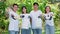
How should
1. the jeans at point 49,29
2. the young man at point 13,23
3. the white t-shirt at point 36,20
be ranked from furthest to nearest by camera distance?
the jeans at point 49,29 < the white t-shirt at point 36,20 < the young man at point 13,23

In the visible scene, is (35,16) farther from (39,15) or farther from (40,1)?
(40,1)

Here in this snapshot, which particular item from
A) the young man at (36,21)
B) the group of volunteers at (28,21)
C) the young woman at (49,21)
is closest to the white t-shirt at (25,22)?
the group of volunteers at (28,21)

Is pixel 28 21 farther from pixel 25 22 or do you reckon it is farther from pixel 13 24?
pixel 13 24

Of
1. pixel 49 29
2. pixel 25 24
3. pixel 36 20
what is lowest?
pixel 49 29

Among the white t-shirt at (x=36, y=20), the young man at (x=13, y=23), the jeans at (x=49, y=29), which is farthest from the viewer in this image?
the jeans at (x=49, y=29)

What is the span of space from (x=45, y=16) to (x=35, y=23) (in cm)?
43

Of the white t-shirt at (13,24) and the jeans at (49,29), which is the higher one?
the white t-shirt at (13,24)

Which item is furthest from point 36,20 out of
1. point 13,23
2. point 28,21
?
point 13,23

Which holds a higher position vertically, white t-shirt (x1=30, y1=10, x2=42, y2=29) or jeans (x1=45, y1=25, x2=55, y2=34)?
white t-shirt (x1=30, y1=10, x2=42, y2=29)

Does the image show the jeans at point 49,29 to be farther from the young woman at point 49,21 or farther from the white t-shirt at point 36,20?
the white t-shirt at point 36,20

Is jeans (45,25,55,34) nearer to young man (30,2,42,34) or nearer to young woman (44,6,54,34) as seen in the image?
young woman (44,6,54,34)

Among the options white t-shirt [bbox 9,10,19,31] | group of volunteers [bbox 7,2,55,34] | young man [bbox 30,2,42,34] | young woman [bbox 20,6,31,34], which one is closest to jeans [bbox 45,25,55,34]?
group of volunteers [bbox 7,2,55,34]

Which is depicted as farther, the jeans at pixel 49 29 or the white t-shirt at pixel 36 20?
the jeans at pixel 49 29

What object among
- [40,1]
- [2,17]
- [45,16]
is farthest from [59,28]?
[45,16]
